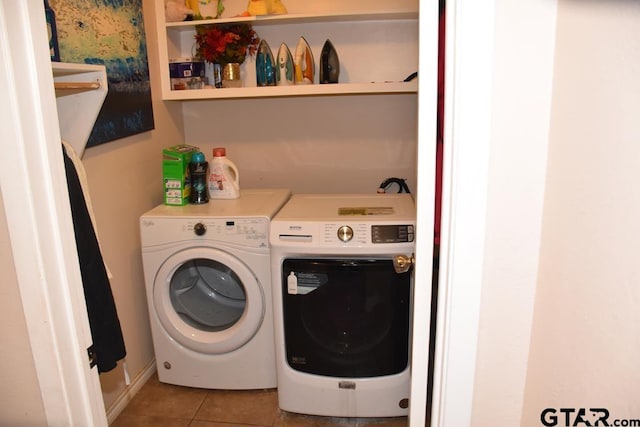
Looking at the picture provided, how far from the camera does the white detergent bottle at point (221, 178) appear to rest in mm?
2621

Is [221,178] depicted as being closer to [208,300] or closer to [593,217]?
[208,300]

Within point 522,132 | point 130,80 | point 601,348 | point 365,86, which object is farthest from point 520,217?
point 130,80

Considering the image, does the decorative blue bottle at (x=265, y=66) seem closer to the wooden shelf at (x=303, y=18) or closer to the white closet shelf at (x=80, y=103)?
the wooden shelf at (x=303, y=18)

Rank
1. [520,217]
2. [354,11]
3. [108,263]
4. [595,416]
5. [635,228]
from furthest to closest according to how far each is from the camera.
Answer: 1. [354,11]
2. [108,263]
3. [520,217]
4. [595,416]
5. [635,228]

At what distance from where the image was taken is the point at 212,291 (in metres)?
2.61

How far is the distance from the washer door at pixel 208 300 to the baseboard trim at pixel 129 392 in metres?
0.32

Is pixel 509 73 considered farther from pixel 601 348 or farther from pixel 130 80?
pixel 130 80

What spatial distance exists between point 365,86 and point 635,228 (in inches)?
79.2

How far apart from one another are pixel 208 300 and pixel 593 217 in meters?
2.11

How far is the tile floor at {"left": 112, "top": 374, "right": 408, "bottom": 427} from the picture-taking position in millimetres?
2352

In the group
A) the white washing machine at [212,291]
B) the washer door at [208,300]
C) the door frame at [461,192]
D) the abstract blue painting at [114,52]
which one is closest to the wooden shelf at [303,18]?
the abstract blue painting at [114,52]

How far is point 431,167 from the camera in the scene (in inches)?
39.8

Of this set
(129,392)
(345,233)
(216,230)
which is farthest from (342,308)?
(129,392)

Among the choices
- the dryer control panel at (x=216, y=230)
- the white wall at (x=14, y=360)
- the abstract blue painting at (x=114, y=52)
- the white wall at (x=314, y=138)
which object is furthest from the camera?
the white wall at (x=314, y=138)
